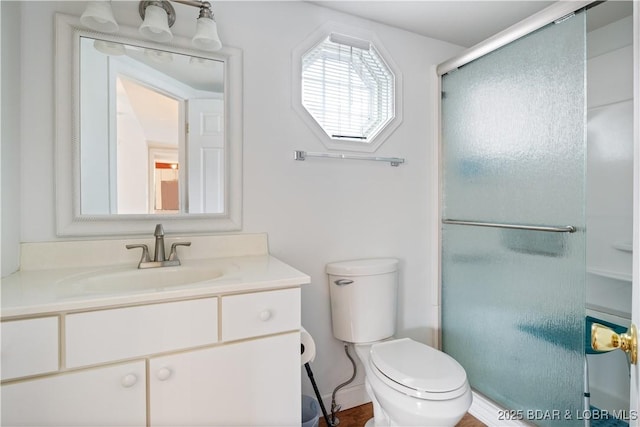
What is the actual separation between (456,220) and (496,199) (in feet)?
0.96

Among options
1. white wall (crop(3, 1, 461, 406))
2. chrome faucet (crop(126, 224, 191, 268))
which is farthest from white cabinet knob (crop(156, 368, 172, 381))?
white wall (crop(3, 1, 461, 406))

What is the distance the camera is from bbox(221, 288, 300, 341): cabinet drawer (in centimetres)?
100

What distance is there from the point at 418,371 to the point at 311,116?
1.28m

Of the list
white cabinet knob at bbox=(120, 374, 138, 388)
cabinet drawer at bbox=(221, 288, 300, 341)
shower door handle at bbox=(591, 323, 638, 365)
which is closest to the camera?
shower door handle at bbox=(591, 323, 638, 365)

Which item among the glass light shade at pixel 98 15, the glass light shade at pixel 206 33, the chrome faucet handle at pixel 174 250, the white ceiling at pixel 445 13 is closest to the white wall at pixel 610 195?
the white ceiling at pixel 445 13

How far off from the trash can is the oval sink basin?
766 mm

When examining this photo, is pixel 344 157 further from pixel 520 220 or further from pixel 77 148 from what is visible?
pixel 77 148

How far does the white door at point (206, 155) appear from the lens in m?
1.46

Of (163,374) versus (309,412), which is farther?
(309,412)

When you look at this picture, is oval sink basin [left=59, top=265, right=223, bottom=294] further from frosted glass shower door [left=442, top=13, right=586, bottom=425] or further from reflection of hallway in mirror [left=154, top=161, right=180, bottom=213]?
frosted glass shower door [left=442, top=13, right=586, bottom=425]

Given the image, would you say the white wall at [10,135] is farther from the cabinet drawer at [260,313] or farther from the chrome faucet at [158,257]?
the cabinet drawer at [260,313]

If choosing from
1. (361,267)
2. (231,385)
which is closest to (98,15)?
(231,385)

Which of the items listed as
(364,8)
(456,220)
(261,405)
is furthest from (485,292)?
(364,8)

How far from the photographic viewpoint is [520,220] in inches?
60.4
